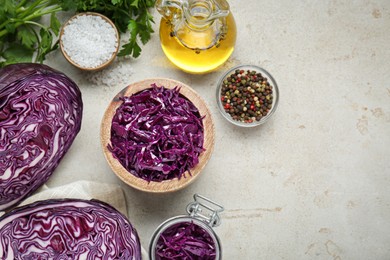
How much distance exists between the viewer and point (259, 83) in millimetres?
1907

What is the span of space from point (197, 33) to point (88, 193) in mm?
621

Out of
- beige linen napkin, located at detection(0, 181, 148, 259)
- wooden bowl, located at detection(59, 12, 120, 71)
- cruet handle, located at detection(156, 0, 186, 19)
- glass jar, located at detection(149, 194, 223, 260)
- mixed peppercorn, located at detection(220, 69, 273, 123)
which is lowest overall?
beige linen napkin, located at detection(0, 181, 148, 259)

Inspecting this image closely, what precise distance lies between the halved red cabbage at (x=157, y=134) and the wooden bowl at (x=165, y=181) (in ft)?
0.04

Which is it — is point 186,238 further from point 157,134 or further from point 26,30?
point 26,30

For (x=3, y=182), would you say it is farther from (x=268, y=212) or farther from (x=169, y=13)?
(x=268, y=212)

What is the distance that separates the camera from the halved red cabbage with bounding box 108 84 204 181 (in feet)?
5.49

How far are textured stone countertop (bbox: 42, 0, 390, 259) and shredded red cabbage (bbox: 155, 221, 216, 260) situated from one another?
21cm

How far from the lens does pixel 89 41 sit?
183 centimetres

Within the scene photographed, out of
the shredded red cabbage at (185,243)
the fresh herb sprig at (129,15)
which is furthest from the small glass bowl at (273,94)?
the shredded red cabbage at (185,243)

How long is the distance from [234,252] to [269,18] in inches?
32.1

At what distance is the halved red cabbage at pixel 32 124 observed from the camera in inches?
64.5

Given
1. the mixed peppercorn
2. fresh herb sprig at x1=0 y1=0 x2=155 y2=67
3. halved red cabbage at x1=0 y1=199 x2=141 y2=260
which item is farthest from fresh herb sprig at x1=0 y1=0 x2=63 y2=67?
the mixed peppercorn

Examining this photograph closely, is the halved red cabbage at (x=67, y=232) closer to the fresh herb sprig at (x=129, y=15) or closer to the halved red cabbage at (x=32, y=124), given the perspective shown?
the halved red cabbage at (x=32, y=124)

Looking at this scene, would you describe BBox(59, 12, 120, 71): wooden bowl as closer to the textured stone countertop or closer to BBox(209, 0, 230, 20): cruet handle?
the textured stone countertop
